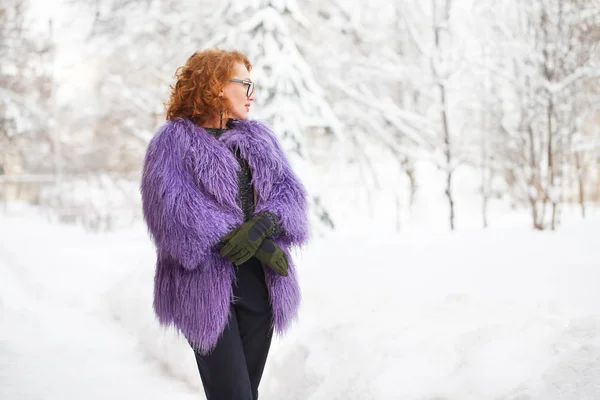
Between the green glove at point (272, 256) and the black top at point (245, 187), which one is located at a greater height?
→ the black top at point (245, 187)

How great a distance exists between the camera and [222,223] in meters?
2.20

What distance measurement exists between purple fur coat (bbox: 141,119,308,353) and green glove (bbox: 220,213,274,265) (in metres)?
0.06

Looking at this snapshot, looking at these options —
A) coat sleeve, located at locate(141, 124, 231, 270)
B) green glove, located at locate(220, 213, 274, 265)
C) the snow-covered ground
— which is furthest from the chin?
the snow-covered ground

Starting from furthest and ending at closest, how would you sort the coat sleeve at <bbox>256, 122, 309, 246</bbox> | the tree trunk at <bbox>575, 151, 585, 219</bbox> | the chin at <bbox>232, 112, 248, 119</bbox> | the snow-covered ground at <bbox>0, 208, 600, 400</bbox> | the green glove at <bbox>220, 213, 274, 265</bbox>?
the tree trunk at <bbox>575, 151, 585, 219</bbox>
the snow-covered ground at <bbox>0, 208, 600, 400</bbox>
the chin at <bbox>232, 112, 248, 119</bbox>
the coat sleeve at <bbox>256, 122, 309, 246</bbox>
the green glove at <bbox>220, 213, 274, 265</bbox>

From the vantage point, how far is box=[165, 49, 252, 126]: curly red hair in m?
2.36

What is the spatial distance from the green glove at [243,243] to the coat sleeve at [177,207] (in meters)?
0.06

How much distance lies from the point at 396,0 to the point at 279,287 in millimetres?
8132

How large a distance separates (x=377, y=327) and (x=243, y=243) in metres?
1.69

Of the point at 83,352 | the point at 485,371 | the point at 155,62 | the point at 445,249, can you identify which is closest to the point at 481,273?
the point at 445,249

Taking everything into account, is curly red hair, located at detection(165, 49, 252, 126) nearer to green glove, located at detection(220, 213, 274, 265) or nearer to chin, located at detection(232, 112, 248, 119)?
chin, located at detection(232, 112, 248, 119)

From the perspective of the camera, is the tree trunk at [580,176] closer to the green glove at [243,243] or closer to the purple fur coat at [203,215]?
the purple fur coat at [203,215]

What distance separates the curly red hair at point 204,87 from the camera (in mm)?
2363

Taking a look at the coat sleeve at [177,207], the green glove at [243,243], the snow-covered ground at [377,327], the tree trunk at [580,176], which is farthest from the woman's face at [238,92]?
the tree trunk at [580,176]

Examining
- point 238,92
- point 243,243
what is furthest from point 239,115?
point 243,243
